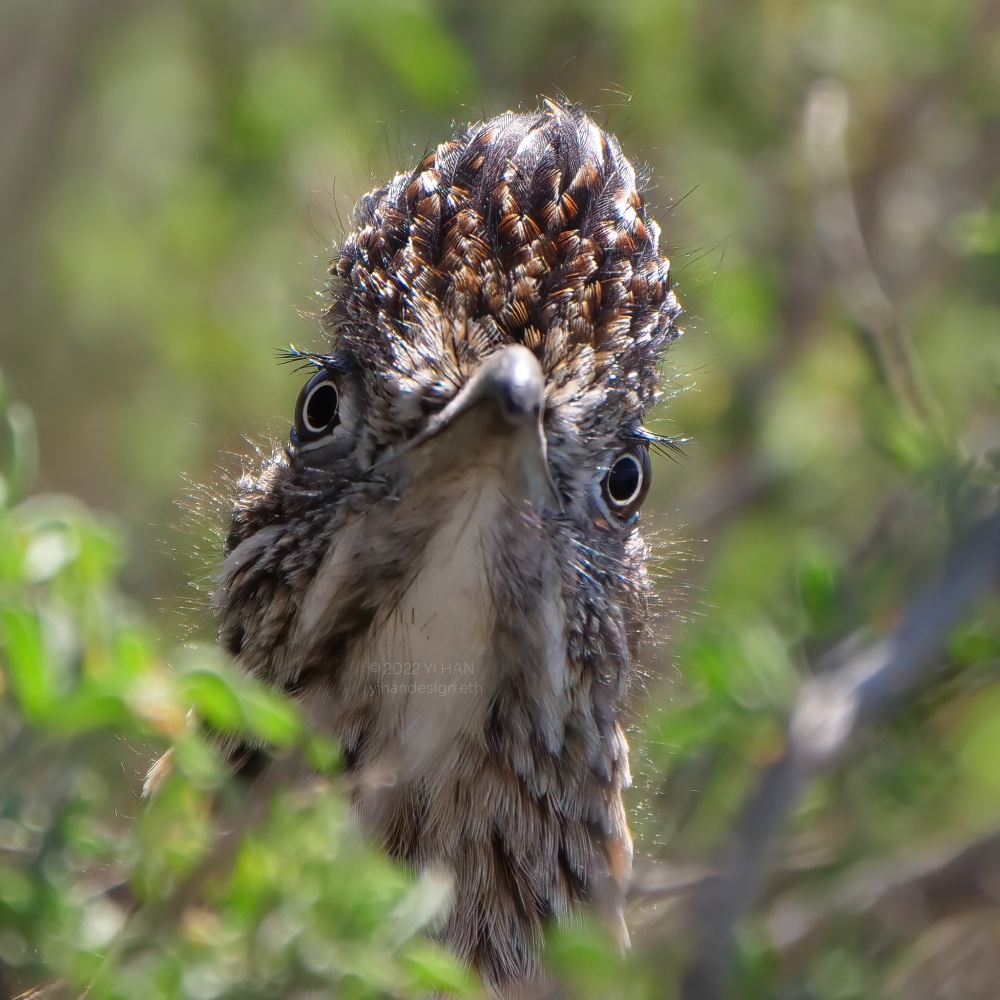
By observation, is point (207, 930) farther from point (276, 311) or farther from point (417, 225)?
point (276, 311)

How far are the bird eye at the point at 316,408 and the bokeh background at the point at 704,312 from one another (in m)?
0.72

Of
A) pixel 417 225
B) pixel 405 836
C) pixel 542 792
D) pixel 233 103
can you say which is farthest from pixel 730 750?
pixel 233 103

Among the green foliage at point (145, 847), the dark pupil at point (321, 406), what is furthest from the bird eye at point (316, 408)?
the green foliage at point (145, 847)

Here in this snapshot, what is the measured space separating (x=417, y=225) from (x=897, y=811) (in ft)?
Result: 7.11

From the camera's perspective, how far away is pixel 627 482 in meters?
3.78

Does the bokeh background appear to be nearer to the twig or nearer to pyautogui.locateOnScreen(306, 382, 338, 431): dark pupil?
the twig

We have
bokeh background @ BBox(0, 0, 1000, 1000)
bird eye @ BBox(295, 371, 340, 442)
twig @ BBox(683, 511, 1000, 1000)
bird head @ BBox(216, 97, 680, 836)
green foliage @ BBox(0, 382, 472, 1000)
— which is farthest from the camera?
bokeh background @ BBox(0, 0, 1000, 1000)

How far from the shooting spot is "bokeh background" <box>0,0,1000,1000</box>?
3.95 m

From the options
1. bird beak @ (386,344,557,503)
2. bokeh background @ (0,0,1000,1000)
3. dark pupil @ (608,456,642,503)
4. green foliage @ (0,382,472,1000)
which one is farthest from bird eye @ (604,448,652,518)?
green foliage @ (0,382,472,1000)

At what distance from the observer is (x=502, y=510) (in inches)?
128

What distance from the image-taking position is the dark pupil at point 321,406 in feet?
12.2

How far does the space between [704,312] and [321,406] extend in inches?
69.7

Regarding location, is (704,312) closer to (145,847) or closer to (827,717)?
(827,717)

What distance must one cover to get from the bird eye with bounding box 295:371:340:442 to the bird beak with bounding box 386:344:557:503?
0.62 m
